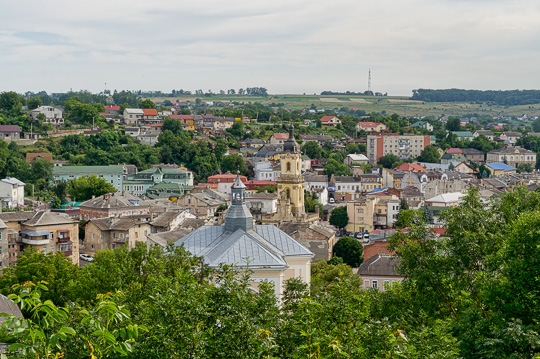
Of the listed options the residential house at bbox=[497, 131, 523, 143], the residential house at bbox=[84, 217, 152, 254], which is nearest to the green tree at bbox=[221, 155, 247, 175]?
the residential house at bbox=[84, 217, 152, 254]

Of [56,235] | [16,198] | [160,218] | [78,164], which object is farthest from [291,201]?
[78,164]

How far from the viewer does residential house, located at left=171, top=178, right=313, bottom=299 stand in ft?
66.8

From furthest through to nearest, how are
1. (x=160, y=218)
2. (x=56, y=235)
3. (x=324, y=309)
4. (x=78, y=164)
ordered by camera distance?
(x=78, y=164) → (x=160, y=218) → (x=56, y=235) → (x=324, y=309)

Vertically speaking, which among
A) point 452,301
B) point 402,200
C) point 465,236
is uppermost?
point 465,236

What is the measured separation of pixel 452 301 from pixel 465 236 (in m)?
1.41

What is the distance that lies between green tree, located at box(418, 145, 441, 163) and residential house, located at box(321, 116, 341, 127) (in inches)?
994

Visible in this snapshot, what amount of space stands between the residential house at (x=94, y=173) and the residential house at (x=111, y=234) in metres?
23.0

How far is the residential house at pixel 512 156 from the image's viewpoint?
98006mm

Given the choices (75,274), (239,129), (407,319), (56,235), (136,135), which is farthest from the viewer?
(239,129)

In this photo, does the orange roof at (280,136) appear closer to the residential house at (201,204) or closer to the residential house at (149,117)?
the residential house at (149,117)

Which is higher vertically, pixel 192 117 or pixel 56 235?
pixel 192 117

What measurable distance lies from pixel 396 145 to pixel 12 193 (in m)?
58.0

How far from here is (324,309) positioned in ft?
38.4

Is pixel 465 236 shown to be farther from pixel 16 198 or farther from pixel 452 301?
pixel 16 198
